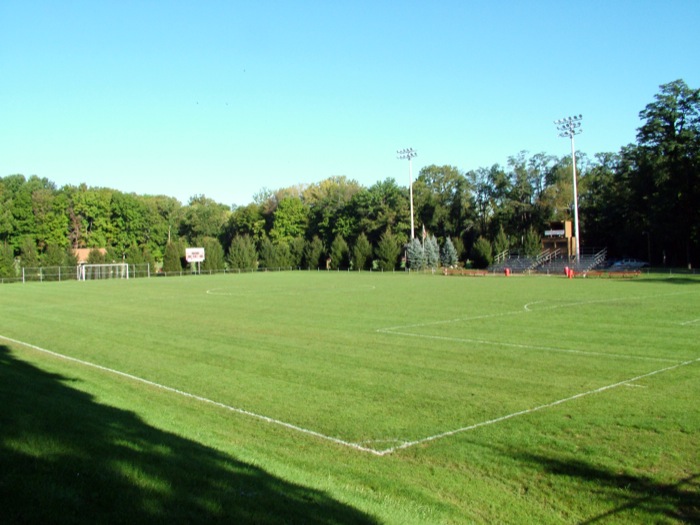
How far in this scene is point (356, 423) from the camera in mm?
9641

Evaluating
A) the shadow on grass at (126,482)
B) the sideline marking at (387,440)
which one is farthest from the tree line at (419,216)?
the shadow on grass at (126,482)

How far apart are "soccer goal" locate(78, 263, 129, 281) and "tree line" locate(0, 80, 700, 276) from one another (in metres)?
2.91

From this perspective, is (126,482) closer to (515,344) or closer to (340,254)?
(515,344)

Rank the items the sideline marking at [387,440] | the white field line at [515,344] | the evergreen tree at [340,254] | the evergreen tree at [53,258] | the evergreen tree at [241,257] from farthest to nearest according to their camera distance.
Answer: the evergreen tree at [340,254] → the evergreen tree at [241,257] → the evergreen tree at [53,258] → the white field line at [515,344] → the sideline marking at [387,440]

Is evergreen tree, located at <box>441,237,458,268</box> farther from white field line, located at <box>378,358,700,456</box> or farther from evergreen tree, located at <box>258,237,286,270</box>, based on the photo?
white field line, located at <box>378,358,700,456</box>

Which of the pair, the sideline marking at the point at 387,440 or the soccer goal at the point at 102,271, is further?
the soccer goal at the point at 102,271

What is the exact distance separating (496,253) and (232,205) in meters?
81.8

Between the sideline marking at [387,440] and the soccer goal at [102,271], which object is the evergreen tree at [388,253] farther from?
the sideline marking at [387,440]

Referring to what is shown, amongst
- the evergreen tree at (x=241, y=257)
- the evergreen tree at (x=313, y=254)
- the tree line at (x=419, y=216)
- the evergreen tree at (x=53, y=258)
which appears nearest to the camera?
the tree line at (x=419, y=216)

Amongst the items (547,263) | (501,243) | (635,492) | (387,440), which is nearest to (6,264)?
(501,243)

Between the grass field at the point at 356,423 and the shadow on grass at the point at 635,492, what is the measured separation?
3 centimetres

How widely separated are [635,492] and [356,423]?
4.20 m

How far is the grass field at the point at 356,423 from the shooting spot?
5.11 m

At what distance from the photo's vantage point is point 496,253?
83.2 metres
